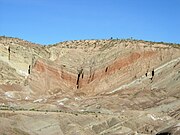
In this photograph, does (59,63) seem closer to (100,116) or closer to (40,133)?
(100,116)

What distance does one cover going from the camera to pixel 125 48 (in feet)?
286

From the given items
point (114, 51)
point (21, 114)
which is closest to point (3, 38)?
point (114, 51)

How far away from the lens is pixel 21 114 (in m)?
52.8

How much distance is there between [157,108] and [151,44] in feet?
73.8

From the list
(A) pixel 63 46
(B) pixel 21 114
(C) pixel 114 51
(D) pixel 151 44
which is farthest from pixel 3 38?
(B) pixel 21 114

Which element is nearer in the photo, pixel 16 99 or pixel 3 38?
pixel 16 99

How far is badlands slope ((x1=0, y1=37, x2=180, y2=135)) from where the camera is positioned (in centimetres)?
5834

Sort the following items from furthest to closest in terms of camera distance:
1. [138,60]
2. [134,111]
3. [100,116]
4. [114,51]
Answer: [114,51]
[138,60]
[134,111]
[100,116]

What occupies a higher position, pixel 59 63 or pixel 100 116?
pixel 59 63

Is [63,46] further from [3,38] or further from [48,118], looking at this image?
[48,118]

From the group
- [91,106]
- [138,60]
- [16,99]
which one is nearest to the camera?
[91,106]

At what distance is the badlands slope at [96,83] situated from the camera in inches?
2297

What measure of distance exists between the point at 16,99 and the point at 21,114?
70.0ft

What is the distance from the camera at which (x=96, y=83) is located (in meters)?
82.8
